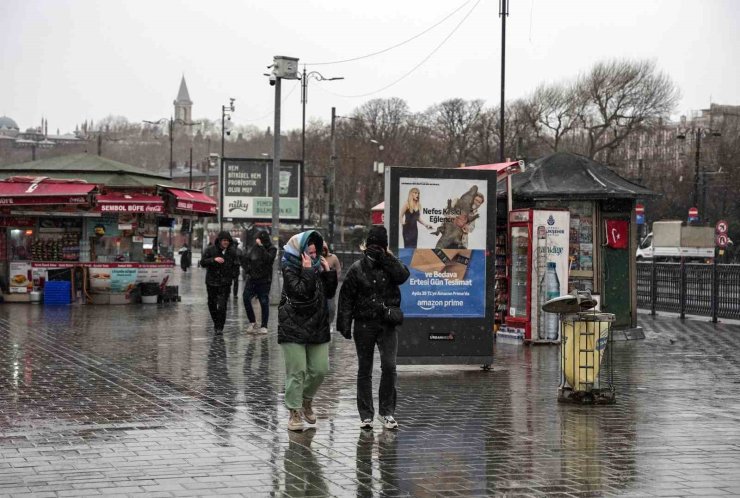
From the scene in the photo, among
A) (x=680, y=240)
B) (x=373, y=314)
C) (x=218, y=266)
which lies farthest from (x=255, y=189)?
(x=373, y=314)

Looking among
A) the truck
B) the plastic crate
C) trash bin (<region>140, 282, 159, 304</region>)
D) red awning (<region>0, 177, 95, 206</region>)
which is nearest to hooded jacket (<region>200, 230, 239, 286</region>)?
red awning (<region>0, 177, 95, 206</region>)

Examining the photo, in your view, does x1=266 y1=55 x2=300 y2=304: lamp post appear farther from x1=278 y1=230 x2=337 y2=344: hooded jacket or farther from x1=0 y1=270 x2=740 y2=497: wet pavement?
x1=278 y1=230 x2=337 y2=344: hooded jacket

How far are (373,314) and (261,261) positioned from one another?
32.6ft

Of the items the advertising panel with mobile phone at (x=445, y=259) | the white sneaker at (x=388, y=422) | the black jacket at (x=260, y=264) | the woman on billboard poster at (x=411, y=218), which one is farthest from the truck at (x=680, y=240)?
the white sneaker at (x=388, y=422)

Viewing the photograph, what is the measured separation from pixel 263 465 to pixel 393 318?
215 centimetres

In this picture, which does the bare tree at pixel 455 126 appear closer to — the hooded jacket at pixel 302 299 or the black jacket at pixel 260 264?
the black jacket at pixel 260 264

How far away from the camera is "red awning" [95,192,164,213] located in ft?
90.8

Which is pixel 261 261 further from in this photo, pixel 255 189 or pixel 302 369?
pixel 255 189

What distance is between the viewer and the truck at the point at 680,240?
48.1 m

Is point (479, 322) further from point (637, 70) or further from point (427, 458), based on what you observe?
point (637, 70)

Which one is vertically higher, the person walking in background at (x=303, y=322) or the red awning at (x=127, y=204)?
the red awning at (x=127, y=204)

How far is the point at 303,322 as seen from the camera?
376 inches

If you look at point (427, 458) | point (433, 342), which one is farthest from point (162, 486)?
point (433, 342)

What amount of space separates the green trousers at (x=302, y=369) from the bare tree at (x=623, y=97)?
2321 inches
